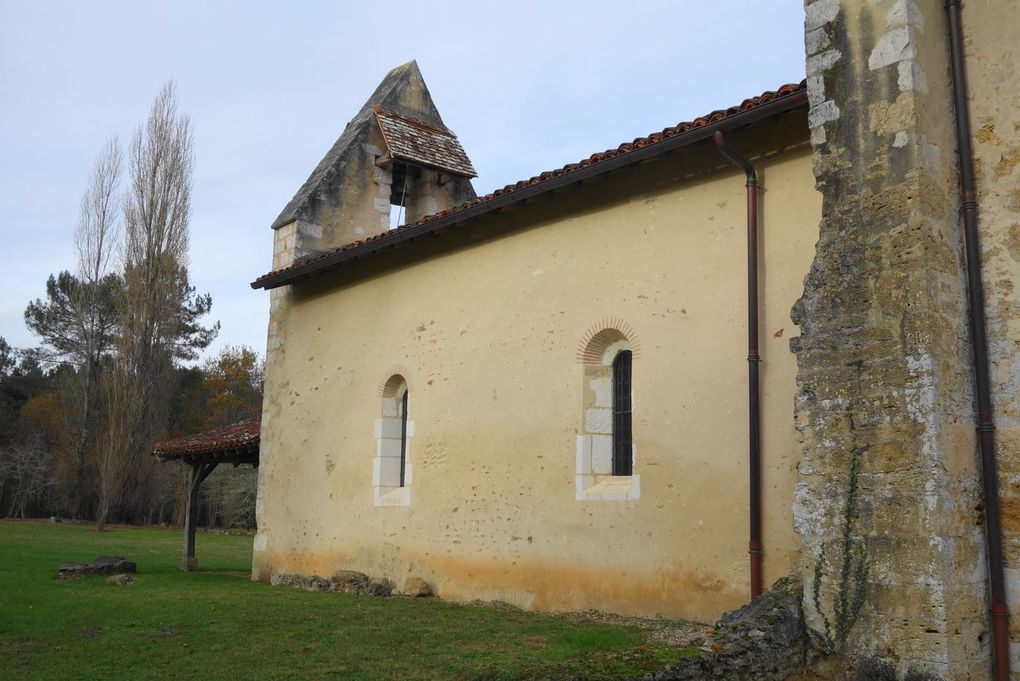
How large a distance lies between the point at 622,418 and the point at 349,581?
445cm

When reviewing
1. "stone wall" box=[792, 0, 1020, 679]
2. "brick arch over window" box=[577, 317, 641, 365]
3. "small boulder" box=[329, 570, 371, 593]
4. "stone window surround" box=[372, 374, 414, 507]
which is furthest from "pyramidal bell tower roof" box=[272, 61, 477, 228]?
"stone wall" box=[792, 0, 1020, 679]

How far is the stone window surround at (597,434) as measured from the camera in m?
9.09

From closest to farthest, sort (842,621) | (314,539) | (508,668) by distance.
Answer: (842,621) < (508,668) < (314,539)

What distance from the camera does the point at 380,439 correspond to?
11977mm

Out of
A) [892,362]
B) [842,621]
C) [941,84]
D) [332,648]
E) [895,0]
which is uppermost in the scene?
[895,0]

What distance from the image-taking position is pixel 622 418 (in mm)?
9234

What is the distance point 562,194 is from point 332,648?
5.18 metres

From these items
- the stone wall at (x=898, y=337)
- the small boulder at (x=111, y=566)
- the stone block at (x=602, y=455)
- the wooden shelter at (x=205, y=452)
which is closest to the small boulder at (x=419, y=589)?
the stone block at (x=602, y=455)

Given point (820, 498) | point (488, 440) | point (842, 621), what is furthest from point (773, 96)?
point (488, 440)

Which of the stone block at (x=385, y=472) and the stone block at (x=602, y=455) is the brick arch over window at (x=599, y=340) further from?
the stone block at (x=385, y=472)

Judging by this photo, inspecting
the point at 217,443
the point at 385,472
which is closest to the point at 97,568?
the point at 217,443

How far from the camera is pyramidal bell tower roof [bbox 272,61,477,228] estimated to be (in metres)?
14.6

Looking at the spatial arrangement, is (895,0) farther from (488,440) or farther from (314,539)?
(314,539)

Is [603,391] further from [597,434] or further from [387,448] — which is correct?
[387,448]
